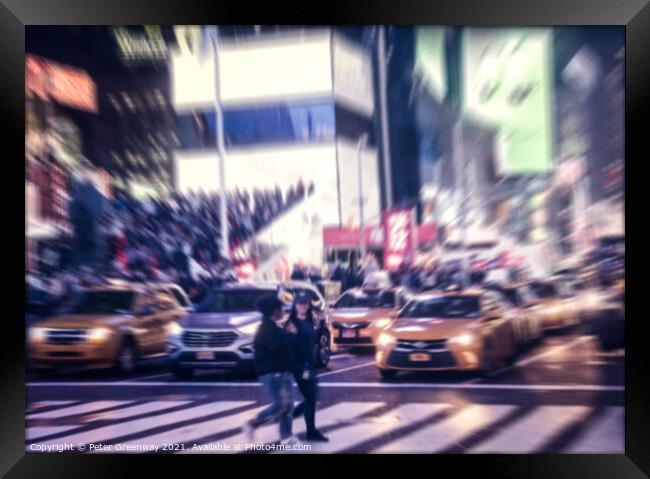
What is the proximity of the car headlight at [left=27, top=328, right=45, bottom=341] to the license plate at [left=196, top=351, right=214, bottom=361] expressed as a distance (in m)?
1.85

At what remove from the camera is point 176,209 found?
5895 mm

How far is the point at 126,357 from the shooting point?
19.7 ft

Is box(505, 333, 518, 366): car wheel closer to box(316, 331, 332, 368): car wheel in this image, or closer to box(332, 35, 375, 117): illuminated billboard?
box(316, 331, 332, 368): car wheel

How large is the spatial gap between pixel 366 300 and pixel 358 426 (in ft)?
4.75

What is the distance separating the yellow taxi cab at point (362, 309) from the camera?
589 centimetres

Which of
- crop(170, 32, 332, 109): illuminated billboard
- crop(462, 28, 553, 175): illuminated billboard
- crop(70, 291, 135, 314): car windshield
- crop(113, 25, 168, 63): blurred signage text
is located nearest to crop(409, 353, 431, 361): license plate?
crop(462, 28, 553, 175): illuminated billboard

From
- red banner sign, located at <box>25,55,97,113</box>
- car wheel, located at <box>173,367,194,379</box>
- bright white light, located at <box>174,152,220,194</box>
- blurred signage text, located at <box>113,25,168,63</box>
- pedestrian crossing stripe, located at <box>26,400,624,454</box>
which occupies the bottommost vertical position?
pedestrian crossing stripe, located at <box>26,400,624,454</box>

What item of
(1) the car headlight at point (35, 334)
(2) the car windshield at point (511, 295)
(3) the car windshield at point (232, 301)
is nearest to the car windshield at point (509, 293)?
(2) the car windshield at point (511, 295)

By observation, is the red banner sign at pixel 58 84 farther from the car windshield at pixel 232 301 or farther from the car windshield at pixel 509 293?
the car windshield at pixel 509 293

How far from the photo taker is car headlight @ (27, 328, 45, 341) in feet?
19.4

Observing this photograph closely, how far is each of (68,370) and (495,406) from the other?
198 inches

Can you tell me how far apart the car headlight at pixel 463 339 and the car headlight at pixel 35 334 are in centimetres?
481

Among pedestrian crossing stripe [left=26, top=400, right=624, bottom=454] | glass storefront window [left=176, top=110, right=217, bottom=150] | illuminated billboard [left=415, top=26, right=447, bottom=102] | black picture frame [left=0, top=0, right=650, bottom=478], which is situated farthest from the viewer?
glass storefront window [left=176, top=110, right=217, bottom=150]

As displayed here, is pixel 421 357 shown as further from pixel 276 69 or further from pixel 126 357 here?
pixel 276 69
